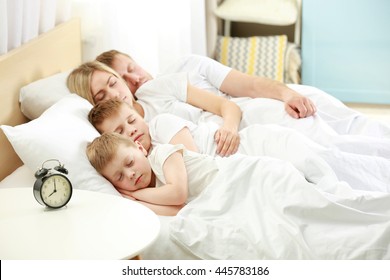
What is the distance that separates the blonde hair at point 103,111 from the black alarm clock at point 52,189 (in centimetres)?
61

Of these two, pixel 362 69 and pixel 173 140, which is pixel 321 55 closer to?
pixel 362 69

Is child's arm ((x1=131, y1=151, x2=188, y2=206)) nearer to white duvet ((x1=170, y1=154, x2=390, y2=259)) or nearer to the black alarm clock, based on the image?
white duvet ((x1=170, y1=154, x2=390, y2=259))

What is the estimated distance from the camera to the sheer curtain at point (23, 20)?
2.40 meters

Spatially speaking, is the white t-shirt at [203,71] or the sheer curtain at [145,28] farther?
the sheer curtain at [145,28]

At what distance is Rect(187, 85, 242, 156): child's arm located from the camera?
7.75 feet

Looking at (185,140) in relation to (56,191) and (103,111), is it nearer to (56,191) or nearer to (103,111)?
(103,111)

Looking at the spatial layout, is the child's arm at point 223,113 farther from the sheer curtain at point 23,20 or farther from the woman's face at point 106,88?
the sheer curtain at point 23,20

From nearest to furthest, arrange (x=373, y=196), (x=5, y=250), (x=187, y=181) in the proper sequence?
1. (x=5, y=250)
2. (x=373, y=196)
3. (x=187, y=181)

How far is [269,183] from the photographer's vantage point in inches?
75.3

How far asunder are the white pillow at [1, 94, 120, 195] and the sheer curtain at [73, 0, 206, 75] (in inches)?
43.8

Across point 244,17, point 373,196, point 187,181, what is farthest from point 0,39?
point 244,17

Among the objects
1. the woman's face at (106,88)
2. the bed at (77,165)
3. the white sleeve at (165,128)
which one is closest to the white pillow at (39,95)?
the bed at (77,165)

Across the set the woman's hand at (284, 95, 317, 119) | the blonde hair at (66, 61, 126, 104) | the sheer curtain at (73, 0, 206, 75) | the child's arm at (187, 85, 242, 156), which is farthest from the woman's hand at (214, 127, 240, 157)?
the sheer curtain at (73, 0, 206, 75)

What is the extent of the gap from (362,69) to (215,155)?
2216 mm
